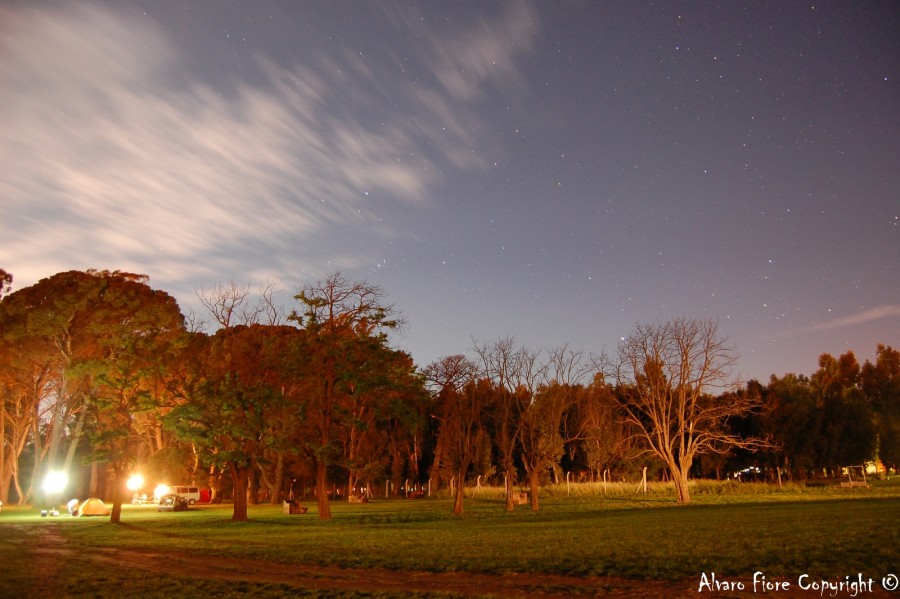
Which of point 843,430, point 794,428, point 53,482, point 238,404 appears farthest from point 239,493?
point 843,430

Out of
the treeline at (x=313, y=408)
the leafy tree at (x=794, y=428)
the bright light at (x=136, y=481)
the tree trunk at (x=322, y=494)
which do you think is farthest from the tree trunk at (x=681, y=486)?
the bright light at (x=136, y=481)

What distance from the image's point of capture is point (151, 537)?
1000 inches

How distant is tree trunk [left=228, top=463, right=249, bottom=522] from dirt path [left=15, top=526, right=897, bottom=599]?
16.6 metres

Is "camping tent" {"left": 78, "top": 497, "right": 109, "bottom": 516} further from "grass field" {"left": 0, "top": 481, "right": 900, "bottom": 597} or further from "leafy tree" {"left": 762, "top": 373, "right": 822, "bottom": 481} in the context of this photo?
"leafy tree" {"left": 762, "top": 373, "right": 822, "bottom": 481}

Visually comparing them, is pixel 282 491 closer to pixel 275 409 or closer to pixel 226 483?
pixel 226 483

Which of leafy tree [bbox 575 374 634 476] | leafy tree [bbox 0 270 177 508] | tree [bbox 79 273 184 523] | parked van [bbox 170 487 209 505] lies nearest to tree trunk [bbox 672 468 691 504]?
leafy tree [bbox 575 374 634 476]

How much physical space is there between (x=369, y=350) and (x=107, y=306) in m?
27.6

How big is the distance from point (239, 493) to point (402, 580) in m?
25.1

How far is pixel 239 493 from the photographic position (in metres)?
35.6

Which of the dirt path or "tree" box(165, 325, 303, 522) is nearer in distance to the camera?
the dirt path

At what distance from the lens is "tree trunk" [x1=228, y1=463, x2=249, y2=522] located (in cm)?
3502

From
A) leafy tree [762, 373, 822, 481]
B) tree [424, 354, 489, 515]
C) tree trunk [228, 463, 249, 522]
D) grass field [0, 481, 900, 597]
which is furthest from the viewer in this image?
leafy tree [762, 373, 822, 481]

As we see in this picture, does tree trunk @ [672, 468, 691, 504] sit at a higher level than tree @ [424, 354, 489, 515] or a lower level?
lower

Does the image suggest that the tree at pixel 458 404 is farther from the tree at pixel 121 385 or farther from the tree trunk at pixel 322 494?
the tree at pixel 121 385
